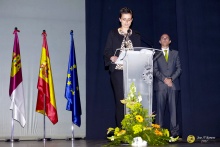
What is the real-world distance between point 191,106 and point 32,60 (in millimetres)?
2623

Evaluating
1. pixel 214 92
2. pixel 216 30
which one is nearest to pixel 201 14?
pixel 216 30

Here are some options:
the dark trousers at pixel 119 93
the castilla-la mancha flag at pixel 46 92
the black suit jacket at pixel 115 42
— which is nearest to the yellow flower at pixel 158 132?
the dark trousers at pixel 119 93

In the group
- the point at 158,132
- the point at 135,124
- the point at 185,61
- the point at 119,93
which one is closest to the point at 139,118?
the point at 135,124

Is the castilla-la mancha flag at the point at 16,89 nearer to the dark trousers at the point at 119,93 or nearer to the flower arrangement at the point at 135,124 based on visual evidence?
the dark trousers at the point at 119,93

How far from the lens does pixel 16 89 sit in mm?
5445

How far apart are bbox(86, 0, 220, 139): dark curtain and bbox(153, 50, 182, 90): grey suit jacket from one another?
0.20m

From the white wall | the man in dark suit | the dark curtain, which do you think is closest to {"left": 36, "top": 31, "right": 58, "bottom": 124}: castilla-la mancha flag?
the white wall

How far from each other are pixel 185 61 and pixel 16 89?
261cm

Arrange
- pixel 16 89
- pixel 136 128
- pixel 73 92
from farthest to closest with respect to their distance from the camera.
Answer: pixel 73 92
pixel 16 89
pixel 136 128

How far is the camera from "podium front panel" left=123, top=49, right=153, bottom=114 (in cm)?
327

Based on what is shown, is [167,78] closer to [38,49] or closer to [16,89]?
[38,49]

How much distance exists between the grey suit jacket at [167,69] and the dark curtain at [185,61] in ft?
0.65

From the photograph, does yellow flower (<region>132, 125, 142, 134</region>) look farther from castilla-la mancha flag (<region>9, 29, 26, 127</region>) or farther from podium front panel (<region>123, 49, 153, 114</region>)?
castilla-la mancha flag (<region>9, 29, 26, 127</region>)

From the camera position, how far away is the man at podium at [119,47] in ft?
11.5
